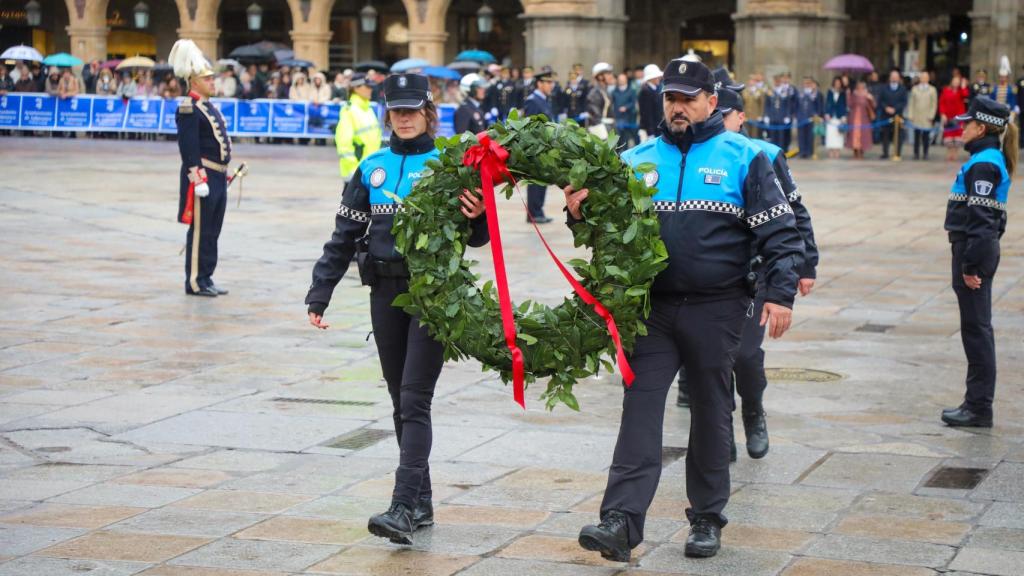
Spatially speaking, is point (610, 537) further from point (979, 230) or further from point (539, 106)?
point (539, 106)

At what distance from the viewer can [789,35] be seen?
32.5m

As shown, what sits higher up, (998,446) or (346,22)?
(346,22)

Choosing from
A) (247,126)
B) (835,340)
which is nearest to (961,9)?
(247,126)

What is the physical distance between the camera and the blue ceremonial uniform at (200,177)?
40.8ft

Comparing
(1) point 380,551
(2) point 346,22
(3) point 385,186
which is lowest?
(1) point 380,551

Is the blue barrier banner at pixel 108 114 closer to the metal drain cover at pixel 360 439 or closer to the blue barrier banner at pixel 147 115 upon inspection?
the blue barrier banner at pixel 147 115

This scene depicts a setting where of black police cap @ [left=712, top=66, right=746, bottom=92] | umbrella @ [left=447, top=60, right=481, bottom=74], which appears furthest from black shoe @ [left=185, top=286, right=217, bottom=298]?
umbrella @ [left=447, top=60, right=481, bottom=74]

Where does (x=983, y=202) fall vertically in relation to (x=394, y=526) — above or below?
above

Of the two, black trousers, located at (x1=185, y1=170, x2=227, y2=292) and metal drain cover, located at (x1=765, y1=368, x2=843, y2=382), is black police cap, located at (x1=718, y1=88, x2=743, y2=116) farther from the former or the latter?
black trousers, located at (x1=185, y1=170, x2=227, y2=292)

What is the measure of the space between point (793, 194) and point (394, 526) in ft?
6.44

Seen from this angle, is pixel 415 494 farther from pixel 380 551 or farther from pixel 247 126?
pixel 247 126

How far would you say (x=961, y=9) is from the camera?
1511 inches

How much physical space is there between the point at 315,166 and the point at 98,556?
2193 cm

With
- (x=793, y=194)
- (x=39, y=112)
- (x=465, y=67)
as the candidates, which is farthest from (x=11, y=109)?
(x=793, y=194)
